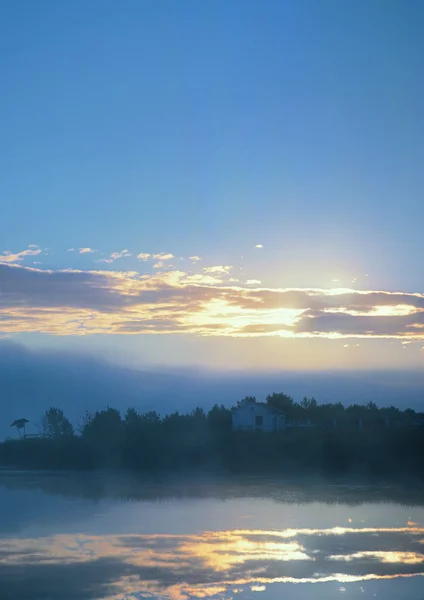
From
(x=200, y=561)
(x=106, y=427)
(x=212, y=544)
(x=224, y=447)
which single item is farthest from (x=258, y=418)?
(x=200, y=561)

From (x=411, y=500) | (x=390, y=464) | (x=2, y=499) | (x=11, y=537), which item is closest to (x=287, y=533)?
(x=11, y=537)

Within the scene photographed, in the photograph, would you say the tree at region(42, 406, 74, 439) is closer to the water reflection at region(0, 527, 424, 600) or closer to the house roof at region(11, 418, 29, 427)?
the house roof at region(11, 418, 29, 427)

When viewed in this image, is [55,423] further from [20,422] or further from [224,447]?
[224,447]

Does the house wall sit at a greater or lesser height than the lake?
greater

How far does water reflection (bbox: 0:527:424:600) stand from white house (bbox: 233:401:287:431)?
47196mm

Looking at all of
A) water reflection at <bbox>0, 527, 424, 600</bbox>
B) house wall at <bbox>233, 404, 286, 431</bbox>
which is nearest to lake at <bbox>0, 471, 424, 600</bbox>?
water reflection at <bbox>0, 527, 424, 600</bbox>

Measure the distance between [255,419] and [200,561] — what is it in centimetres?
5481

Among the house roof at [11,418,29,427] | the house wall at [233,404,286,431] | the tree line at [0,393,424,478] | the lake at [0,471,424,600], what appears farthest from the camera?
the house roof at [11,418,29,427]

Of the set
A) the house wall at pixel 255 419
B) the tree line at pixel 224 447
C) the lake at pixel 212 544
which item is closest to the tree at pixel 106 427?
the tree line at pixel 224 447

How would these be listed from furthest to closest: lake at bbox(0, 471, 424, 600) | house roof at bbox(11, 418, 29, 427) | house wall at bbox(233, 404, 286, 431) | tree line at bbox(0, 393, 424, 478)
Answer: house roof at bbox(11, 418, 29, 427) < house wall at bbox(233, 404, 286, 431) < tree line at bbox(0, 393, 424, 478) < lake at bbox(0, 471, 424, 600)

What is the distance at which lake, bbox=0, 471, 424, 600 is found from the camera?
2523 cm

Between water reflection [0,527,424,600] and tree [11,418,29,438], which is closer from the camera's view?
water reflection [0,527,424,600]

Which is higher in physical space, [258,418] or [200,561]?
[258,418]

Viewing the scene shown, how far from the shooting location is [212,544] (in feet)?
107
